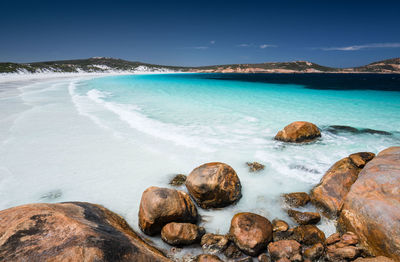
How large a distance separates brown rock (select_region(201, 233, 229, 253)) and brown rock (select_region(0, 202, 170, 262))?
93 cm

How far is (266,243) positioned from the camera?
3.22m

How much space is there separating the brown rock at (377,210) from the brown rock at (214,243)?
2174 mm

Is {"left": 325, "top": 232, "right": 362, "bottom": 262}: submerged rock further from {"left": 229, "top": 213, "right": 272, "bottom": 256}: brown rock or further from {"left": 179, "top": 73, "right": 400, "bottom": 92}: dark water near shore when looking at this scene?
{"left": 179, "top": 73, "right": 400, "bottom": 92}: dark water near shore

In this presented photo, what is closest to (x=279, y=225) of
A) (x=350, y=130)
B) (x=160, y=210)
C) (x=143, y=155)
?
(x=160, y=210)

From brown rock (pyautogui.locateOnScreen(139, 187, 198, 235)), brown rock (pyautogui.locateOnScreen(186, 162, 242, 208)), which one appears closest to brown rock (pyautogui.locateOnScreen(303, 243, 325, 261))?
brown rock (pyautogui.locateOnScreen(186, 162, 242, 208))

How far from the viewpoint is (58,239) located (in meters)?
2.22

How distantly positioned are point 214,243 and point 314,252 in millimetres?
1546

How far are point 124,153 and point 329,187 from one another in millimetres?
5998

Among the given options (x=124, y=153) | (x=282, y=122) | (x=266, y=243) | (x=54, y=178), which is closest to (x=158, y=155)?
(x=124, y=153)

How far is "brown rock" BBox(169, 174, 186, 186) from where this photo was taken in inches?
200

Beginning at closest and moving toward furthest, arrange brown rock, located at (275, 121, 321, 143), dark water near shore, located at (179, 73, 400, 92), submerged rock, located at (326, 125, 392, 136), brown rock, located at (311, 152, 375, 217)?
brown rock, located at (311, 152, 375, 217), brown rock, located at (275, 121, 321, 143), submerged rock, located at (326, 125, 392, 136), dark water near shore, located at (179, 73, 400, 92)

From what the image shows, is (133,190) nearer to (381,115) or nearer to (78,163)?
(78,163)

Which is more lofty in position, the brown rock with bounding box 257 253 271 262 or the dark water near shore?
the dark water near shore

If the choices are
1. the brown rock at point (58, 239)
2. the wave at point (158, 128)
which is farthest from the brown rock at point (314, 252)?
the wave at point (158, 128)
